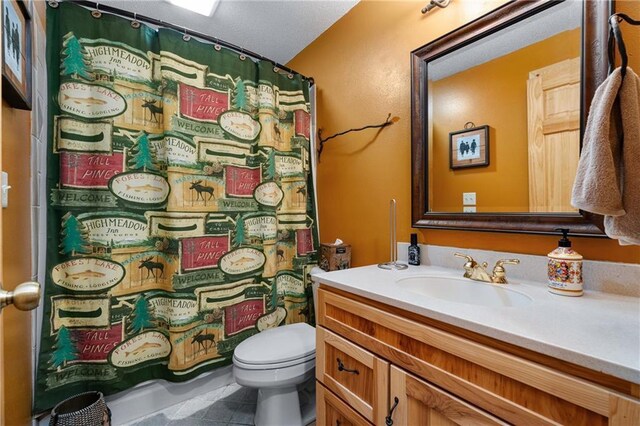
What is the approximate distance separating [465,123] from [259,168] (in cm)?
120

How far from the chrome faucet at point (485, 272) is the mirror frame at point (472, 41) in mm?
135

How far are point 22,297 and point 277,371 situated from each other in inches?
40.4

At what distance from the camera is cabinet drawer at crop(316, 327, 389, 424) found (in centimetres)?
90

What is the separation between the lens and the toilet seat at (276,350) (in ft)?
4.24

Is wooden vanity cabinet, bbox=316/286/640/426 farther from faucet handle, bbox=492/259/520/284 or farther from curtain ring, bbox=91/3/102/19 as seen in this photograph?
curtain ring, bbox=91/3/102/19

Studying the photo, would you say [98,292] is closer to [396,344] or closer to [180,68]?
[180,68]

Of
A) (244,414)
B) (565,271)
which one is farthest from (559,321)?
(244,414)

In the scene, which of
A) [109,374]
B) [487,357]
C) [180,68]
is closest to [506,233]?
[487,357]

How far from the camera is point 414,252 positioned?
1382 millimetres

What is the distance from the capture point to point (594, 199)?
0.63 metres

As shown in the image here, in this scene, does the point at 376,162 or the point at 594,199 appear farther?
the point at 376,162

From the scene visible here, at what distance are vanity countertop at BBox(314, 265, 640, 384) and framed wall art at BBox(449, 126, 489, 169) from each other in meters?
0.53

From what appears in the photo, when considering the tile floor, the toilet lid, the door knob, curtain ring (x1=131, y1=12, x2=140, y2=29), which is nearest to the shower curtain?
curtain ring (x1=131, y1=12, x2=140, y2=29)

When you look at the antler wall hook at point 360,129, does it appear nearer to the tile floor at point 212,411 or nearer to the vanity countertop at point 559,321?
the vanity countertop at point 559,321
